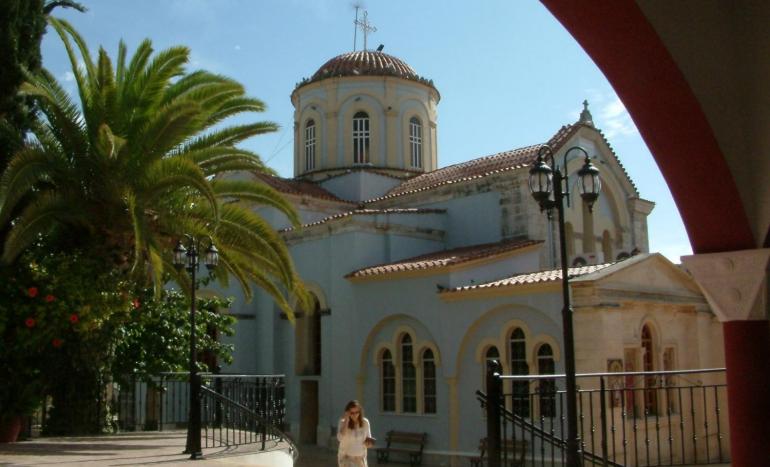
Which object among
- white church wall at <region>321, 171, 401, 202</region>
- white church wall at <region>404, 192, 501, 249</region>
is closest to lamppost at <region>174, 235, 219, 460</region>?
white church wall at <region>404, 192, 501, 249</region>

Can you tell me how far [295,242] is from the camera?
2616 centimetres

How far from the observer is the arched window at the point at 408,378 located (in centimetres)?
2189

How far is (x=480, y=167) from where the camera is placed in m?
27.1

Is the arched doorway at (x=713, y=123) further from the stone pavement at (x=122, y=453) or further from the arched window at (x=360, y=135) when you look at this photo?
the arched window at (x=360, y=135)

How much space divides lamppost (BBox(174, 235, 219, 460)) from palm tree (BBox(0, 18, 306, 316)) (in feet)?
0.99

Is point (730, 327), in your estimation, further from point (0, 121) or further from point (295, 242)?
point (295, 242)

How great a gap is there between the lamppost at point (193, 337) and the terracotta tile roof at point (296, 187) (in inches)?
500

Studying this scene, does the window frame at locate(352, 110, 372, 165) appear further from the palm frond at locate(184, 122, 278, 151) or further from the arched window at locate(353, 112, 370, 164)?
the palm frond at locate(184, 122, 278, 151)

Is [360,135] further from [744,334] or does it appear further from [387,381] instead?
[744,334]

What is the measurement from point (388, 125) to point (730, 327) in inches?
969

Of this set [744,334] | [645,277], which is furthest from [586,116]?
[744,334]

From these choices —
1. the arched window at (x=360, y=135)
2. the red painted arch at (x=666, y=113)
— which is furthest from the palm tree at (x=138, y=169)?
the arched window at (x=360, y=135)

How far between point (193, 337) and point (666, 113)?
9.47 meters

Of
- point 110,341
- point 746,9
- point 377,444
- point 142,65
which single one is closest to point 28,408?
point 110,341
